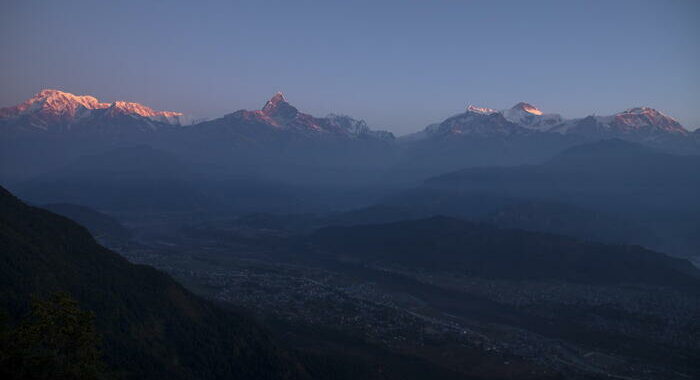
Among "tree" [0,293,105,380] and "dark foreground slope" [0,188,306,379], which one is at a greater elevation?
"tree" [0,293,105,380]

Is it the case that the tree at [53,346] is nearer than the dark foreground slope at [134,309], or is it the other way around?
the tree at [53,346]

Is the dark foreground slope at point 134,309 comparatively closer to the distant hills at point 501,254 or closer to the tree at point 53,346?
the tree at point 53,346

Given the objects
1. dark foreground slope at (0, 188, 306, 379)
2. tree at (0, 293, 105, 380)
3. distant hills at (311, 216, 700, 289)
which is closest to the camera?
tree at (0, 293, 105, 380)

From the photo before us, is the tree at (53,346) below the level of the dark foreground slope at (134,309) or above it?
above

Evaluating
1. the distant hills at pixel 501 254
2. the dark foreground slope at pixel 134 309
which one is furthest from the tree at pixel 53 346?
the distant hills at pixel 501 254

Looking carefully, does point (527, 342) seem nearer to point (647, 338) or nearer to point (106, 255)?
point (647, 338)

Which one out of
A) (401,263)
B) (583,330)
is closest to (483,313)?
(583,330)

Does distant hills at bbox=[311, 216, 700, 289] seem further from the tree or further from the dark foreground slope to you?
the tree

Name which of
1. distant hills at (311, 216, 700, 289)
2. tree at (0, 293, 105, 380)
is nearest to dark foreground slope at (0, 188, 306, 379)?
tree at (0, 293, 105, 380)
